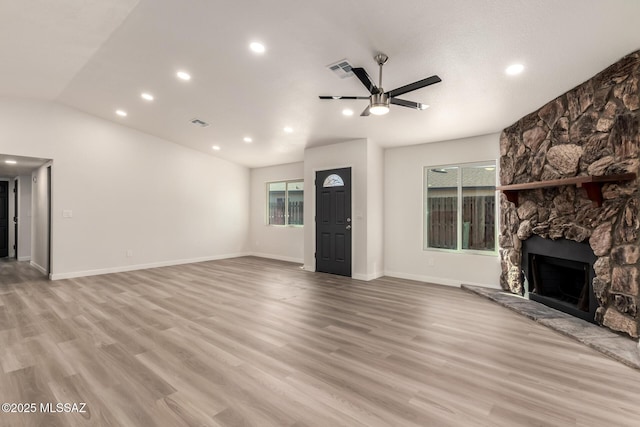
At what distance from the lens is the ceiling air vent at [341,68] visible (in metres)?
3.40

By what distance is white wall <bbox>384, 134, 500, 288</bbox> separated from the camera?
518cm

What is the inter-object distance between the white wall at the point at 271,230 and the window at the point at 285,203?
0.51ft

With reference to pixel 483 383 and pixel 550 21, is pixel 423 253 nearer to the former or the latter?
pixel 483 383

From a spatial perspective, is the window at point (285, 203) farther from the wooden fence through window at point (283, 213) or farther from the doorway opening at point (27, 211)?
the doorway opening at point (27, 211)

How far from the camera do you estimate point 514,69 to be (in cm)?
320

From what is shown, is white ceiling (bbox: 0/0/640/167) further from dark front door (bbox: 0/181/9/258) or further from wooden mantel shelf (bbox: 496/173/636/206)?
dark front door (bbox: 0/181/9/258)

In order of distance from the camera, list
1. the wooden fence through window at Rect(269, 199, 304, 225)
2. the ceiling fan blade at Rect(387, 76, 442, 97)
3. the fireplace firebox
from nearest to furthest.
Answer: the ceiling fan blade at Rect(387, 76, 442, 97), the fireplace firebox, the wooden fence through window at Rect(269, 199, 304, 225)

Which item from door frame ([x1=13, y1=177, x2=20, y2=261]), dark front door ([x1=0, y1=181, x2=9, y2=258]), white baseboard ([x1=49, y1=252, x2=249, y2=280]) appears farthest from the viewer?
dark front door ([x1=0, y1=181, x2=9, y2=258])

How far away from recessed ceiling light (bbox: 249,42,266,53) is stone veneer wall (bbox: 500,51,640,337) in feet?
11.8

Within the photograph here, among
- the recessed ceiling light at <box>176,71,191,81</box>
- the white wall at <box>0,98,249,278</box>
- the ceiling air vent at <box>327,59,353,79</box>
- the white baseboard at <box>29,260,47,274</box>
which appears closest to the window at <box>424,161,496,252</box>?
the ceiling air vent at <box>327,59,353,79</box>

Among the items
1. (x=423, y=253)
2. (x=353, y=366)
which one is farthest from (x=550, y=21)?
(x=423, y=253)

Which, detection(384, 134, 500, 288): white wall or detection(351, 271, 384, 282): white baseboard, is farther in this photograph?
detection(351, 271, 384, 282): white baseboard

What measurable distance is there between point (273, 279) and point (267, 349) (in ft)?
9.91

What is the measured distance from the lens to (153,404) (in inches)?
80.0
